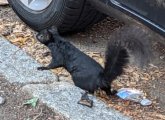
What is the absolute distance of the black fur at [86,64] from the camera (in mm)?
3607

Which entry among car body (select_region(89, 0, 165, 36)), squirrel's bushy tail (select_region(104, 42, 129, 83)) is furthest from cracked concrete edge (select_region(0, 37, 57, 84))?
car body (select_region(89, 0, 165, 36))

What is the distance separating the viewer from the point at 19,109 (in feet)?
11.9

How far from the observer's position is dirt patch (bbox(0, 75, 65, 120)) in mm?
3532

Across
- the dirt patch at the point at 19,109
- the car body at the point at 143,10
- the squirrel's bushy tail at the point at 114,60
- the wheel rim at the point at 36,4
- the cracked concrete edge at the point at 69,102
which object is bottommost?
the dirt patch at the point at 19,109

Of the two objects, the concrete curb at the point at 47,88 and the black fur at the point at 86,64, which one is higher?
the black fur at the point at 86,64

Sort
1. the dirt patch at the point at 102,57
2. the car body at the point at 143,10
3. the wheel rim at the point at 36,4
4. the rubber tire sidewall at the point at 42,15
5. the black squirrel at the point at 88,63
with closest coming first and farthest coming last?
the car body at the point at 143,10, the black squirrel at the point at 88,63, the dirt patch at the point at 102,57, the rubber tire sidewall at the point at 42,15, the wheel rim at the point at 36,4

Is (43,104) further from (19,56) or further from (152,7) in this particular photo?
(152,7)

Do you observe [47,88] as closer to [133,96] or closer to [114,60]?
[114,60]

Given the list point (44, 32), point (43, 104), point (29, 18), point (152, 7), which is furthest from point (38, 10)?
point (152, 7)

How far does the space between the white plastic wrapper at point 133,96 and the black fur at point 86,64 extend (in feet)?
0.26

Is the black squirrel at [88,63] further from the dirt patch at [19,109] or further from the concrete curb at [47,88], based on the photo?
the dirt patch at [19,109]

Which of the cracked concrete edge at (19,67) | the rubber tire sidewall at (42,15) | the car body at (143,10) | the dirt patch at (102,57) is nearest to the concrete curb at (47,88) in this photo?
the cracked concrete edge at (19,67)

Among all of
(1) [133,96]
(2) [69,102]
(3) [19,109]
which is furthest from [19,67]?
(1) [133,96]

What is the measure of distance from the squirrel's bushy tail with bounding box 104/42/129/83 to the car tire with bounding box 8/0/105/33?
0.71 metres
